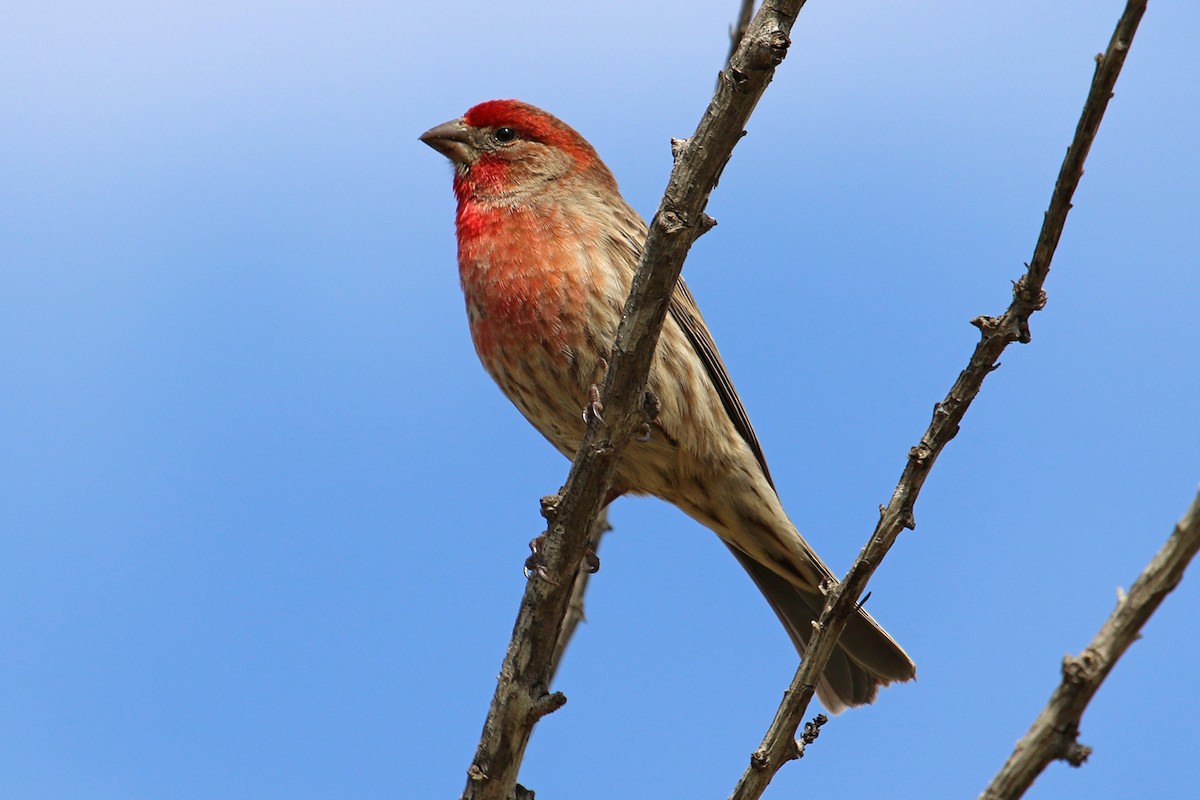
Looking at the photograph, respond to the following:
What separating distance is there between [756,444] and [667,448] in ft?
2.09

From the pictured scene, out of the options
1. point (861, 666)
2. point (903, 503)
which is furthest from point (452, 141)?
point (903, 503)

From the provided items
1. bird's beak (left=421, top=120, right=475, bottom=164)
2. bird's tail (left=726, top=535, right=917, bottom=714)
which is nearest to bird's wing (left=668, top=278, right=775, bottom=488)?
bird's tail (left=726, top=535, right=917, bottom=714)

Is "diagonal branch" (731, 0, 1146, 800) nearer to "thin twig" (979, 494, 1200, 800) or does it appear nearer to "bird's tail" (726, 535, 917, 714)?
"thin twig" (979, 494, 1200, 800)

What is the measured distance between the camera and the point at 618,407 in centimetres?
430

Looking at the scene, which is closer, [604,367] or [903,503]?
[903,503]

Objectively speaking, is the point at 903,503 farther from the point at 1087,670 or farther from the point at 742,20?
the point at 742,20

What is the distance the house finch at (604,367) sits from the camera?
6000mm

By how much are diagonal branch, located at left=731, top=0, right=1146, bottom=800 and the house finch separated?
2.49 metres

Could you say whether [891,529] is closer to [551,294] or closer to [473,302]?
[551,294]

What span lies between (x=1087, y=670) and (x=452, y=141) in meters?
5.89

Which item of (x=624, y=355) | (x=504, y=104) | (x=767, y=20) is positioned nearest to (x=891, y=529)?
(x=624, y=355)

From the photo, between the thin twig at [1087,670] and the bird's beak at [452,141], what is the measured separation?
5640 millimetres

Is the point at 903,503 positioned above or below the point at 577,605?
below

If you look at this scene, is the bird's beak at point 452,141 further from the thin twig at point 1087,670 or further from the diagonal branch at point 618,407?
the thin twig at point 1087,670
